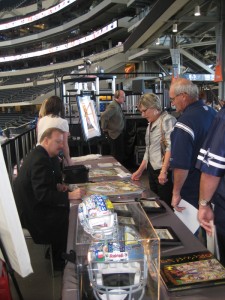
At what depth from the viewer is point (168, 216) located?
176cm

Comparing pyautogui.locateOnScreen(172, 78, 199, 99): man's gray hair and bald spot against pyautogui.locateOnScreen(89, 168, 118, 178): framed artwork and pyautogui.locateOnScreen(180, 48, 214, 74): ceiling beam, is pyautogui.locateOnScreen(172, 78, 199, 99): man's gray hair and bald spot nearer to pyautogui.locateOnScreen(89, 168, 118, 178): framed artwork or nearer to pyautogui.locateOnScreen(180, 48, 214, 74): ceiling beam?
pyautogui.locateOnScreen(89, 168, 118, 178): framed artwork

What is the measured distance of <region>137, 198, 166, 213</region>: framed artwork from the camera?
1800 mm

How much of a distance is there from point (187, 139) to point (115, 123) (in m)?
3.81

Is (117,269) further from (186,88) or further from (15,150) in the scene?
(15,150)

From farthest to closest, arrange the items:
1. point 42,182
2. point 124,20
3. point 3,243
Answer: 1. point 124,20
2. point 42,182
3. point 3,243

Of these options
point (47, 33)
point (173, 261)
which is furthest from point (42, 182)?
point (47, 33)

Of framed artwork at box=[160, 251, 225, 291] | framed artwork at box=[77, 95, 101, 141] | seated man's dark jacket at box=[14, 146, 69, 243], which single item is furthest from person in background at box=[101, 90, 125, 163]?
framed artwork at box=[160, 251, 225, 291]

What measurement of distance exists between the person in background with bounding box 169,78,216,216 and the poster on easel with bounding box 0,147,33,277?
131cm

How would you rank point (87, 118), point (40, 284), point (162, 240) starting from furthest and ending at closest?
point (87, 118), point (40, 284), point (162, 240)

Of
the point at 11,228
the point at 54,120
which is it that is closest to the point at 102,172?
the point at 54,120

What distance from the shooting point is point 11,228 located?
2.42 ft

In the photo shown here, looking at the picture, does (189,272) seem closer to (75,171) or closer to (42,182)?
(42,182)

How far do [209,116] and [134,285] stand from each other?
1.45m

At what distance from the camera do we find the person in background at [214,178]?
4.60ft
